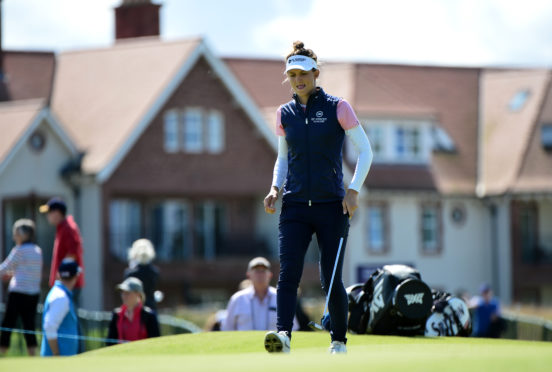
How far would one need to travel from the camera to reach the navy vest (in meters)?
10.5

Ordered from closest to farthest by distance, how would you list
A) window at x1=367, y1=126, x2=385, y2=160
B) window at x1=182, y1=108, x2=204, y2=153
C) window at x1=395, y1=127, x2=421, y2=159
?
window at x1=182, y1=108, x2=204, y2=153
window at x1=367, y1=126, x2=385, y2=160
window at x1=395, y1=127, x2=421, y2=159

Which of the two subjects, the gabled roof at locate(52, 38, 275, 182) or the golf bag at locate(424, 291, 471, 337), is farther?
the gabled roof at locate(52, 38, 275, 182)

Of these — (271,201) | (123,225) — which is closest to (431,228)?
(123,225)

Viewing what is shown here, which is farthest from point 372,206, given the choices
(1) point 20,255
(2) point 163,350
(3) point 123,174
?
(2) point 163,350

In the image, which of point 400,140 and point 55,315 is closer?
point 55,315

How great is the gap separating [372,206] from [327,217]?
1634 inches

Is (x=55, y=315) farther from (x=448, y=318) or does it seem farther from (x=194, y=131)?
(x=194, y=131)

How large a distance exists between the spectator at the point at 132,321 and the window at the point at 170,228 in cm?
3001

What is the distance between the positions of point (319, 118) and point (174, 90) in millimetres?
34371

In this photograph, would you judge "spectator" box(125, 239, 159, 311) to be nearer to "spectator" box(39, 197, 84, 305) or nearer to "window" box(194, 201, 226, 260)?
"spectator" box(39, 197, 84, 305)

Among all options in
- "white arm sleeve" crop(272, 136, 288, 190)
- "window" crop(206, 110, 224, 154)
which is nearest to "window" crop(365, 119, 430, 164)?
"window" crop(206, 110, 224, 154)

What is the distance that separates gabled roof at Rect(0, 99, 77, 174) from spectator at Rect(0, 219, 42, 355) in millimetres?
25741

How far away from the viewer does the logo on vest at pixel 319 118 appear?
34.5 feet

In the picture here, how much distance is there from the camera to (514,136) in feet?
173
